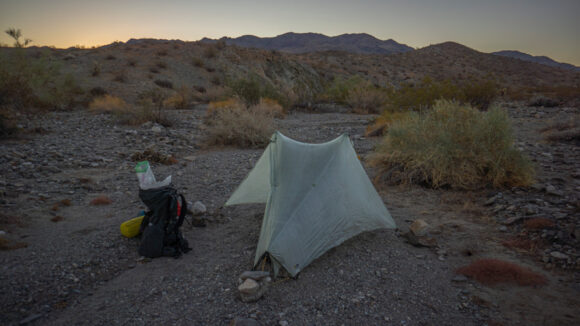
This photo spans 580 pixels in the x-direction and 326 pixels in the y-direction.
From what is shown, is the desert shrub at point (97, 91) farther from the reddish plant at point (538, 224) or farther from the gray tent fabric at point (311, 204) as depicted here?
the reddish plant at point (538, 224)

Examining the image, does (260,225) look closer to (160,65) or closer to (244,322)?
(244,322)

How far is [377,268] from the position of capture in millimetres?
2865

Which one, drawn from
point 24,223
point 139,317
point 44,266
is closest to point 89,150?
point 24,223

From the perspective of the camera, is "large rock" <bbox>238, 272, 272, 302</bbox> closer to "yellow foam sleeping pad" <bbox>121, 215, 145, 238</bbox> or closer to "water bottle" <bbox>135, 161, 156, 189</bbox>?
"water bottle" <bbox>135, 161, 156, 189</bbox>

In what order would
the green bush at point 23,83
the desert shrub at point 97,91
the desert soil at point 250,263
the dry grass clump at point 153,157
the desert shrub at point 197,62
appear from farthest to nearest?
the desert shrub at point 197,62 → the desert shrub at point 97,91 → the green bush at point 23,83 → the dry grass clump at point 153,157 → the desert soil at point 250,263

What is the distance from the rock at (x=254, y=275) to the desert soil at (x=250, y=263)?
0.11 meters

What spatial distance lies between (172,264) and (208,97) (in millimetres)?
13401

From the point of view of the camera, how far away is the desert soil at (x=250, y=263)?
227 cm

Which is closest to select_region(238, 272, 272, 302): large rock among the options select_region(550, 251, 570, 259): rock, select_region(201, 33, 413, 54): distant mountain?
select_region(550, 251, 570, 259): rock

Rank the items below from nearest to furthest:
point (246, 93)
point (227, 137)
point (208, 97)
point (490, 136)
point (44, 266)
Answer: point (44, 266), point (490, 136), point (227, 137), point (246, 93), point (208, 97)

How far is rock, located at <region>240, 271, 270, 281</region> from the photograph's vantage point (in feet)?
8.42

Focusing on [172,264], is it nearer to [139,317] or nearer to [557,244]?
[139,317]

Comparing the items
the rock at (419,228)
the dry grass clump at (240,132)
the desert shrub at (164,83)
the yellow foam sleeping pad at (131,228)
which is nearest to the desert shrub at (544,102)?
the dry grass clump at (240,132)

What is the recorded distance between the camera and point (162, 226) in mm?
3055
